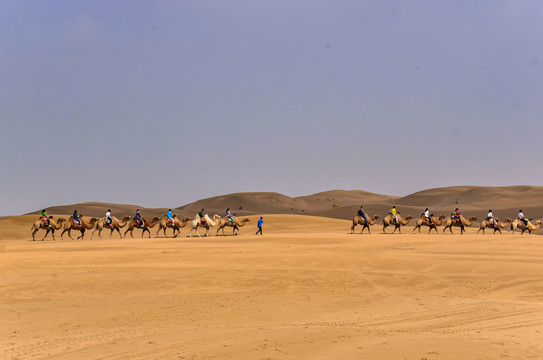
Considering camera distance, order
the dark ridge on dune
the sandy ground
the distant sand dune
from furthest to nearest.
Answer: the dark ridge on dune, the distant sand dune, the sandy ground

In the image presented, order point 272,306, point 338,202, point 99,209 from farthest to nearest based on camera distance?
point 338,202 < point 99,209 < point 272,306

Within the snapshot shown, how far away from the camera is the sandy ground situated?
25.8 ft

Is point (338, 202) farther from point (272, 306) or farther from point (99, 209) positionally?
point (272, 306)

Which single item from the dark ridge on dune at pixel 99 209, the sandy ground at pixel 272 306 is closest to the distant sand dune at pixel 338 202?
the dark ridge on dune at pixel 99 209

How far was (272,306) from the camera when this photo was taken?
1183 cm

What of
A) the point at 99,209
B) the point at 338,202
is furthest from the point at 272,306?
the point at 338,202

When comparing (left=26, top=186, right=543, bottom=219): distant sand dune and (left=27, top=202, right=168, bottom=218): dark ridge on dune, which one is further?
(left=27, top=202, right=168, bottom=218): dark ridge on dune

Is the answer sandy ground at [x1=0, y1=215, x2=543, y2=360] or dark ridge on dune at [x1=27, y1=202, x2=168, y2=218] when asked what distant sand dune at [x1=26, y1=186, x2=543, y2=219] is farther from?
sandy ground at [x1=0, y1=215, x2=543, y2=360]

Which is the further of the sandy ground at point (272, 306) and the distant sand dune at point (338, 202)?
the distant sand dune at point (338, 202)

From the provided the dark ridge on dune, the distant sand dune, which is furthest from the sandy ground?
the dark ridge on dune

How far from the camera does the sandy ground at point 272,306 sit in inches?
310

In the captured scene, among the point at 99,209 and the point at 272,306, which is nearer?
the point at 272,306

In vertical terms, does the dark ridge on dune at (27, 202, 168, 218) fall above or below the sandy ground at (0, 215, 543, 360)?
above

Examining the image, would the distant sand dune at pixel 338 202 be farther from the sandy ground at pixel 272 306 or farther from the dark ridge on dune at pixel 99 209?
the sandy ground at pixel 272 306
